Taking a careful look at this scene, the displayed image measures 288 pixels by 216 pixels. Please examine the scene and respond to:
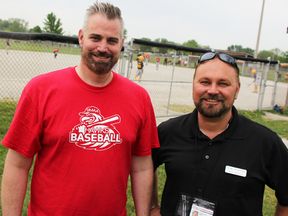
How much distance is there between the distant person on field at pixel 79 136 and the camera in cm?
159

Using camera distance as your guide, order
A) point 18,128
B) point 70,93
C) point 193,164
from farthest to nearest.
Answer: point 193,164, point 70,93, point 18,128

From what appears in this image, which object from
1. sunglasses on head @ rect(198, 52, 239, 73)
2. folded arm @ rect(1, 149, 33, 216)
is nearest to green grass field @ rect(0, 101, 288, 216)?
folded arm @ rect(1, 149, 33, 216)

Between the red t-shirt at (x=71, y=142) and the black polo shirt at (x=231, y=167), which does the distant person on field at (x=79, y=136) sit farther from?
the black polo shirt at (x=231, y=167)

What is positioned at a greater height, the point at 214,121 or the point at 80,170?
the point at 214,121

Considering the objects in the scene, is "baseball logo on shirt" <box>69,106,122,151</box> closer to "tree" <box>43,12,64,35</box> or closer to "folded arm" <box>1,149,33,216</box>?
"folded arm" <box>1,149,33,216</box>

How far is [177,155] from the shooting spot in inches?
72.6

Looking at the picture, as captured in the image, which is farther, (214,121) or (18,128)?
(214,121)

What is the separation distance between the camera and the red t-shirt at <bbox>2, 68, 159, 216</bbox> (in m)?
1.58

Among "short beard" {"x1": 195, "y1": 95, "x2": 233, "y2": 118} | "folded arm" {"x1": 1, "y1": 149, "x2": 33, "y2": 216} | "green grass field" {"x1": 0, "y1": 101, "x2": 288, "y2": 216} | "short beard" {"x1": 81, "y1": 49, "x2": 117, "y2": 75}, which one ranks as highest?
"short beard" {"x1": 81, "y1": 49, "x2": 117, "y2": 75}

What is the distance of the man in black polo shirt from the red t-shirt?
45cm

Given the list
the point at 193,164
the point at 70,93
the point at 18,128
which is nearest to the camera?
the point at 18,128

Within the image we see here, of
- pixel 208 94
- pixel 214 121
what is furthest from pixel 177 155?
pixel 208 94

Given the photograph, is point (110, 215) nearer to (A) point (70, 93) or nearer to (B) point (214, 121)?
(A) point (70, 93)

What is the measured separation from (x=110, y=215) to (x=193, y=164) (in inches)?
28.5
